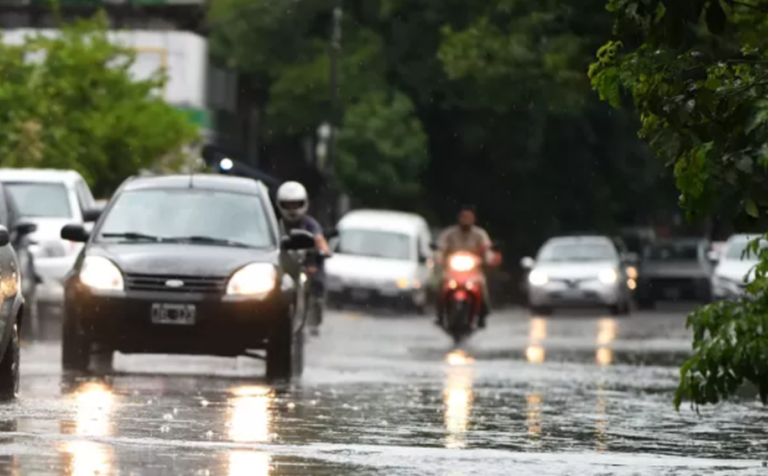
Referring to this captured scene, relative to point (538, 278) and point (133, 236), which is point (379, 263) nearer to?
point (538, 278)

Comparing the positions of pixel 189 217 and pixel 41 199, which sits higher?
pixel 41 199

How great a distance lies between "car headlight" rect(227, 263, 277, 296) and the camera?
60.6 feet

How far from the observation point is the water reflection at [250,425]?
11.0 m

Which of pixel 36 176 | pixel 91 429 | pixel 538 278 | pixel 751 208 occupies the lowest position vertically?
pixel 91 429

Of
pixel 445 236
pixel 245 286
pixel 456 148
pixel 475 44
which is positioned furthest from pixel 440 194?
pixel 245 286

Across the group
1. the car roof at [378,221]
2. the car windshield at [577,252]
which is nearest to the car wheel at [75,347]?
the car roof at [378,221]

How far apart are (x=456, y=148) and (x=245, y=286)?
151ft

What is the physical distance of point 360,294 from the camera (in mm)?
46938

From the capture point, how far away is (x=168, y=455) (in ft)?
37.5

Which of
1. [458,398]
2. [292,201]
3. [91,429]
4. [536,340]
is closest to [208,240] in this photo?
[458,398]

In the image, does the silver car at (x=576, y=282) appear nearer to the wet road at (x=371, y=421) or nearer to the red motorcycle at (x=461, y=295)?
the red motorcycle at (x=461, y=295)

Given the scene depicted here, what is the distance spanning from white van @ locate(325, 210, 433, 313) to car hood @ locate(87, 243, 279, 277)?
27263 millimetres

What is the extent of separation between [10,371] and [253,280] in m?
3.74

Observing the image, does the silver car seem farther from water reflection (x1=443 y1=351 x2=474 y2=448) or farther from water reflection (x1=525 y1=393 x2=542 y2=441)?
water reflection (x1=525 y1=393 x2=542 y2=441)
